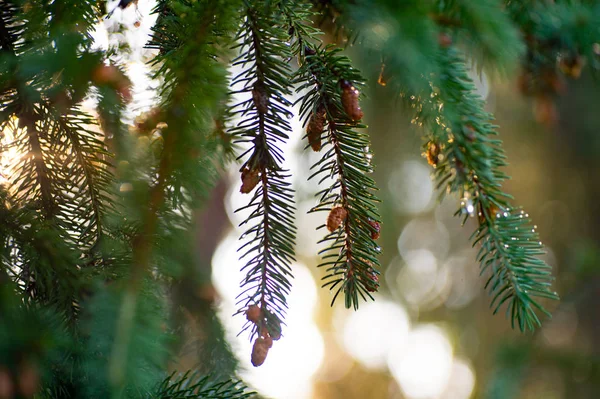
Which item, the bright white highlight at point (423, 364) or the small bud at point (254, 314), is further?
the bright white highlight at point (423, 364)

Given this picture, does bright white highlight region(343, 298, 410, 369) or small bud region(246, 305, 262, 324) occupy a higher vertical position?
bright white highlight region(343, 298, 410, 369)

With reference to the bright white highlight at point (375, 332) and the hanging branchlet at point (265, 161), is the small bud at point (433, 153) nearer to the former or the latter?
the hanging branchlet at point (265, 161)

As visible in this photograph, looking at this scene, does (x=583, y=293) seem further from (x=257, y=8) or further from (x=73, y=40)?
(x=73, y=40)

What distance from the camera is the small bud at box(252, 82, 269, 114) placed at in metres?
0.47

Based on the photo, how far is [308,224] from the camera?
128 inches

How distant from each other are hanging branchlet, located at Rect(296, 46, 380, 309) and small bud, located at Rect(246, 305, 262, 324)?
0.25ft

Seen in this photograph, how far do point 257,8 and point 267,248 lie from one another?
0.25 metres

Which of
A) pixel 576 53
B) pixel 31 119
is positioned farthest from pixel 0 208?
pixel 576 53

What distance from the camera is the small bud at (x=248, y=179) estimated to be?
0.48m

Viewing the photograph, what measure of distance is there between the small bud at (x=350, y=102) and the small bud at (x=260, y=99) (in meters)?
0.08

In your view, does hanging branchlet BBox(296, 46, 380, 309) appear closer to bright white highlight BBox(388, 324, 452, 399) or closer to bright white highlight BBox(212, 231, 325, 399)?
bright white highlight BBox(212, 231, 325, 399)

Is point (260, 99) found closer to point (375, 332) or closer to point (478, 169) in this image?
point (478, 169)

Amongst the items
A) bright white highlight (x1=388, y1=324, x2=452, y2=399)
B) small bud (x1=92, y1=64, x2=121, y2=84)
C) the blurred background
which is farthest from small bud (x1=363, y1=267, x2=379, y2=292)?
bright white highlight (x1=388, y1=324, x2=452, y2=399)

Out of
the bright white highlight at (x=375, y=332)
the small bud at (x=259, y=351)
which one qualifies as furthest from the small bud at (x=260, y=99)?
the bright white highlight at (x=375, y=332)
